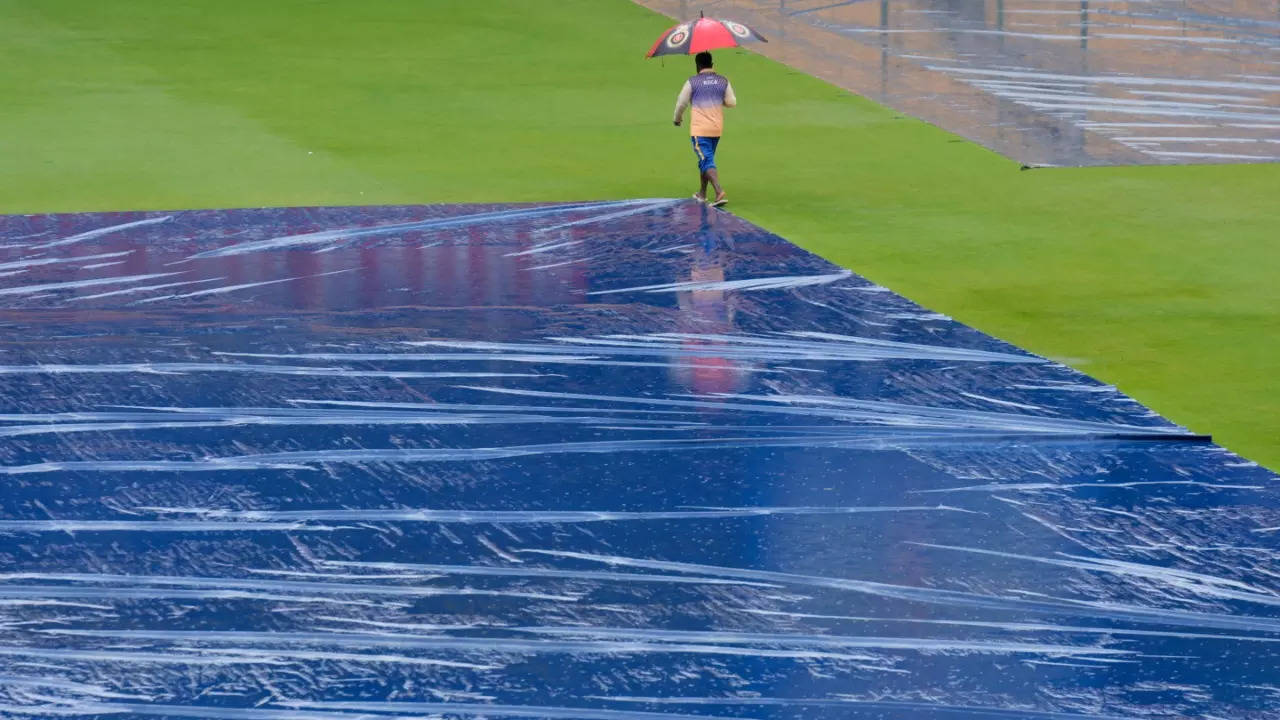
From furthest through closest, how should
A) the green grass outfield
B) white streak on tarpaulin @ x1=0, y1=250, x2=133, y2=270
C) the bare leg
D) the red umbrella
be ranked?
the bare leg, the red umbrella, white streak on tarpaulin @ x1=0, y1=250, x2=133, y2=270, the green grass outfield

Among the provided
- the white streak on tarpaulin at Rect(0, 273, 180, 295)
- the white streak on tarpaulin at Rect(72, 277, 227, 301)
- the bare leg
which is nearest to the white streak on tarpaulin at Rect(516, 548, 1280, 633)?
the white streak on tarpaulin at Rect(72, 277, 227, 301)

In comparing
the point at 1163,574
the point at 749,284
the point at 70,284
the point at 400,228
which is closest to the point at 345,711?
the point at 1163,574

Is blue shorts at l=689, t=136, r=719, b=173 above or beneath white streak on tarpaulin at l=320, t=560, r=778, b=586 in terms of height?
above

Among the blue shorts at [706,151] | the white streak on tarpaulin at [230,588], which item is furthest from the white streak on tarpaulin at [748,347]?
the blue shorts at [706,151]

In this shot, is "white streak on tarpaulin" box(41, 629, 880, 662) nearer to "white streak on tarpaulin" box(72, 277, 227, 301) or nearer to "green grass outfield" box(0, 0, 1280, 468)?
"green grass outfield" box(0, 0, 1280, 468)

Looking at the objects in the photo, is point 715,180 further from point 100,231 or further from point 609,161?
point 100,231

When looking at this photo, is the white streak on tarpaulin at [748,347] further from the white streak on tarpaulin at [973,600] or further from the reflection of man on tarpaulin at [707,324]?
the white streak on tarpaulin at [973,600]

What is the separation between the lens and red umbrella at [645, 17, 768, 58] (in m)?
13.6

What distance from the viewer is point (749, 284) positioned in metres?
11.9

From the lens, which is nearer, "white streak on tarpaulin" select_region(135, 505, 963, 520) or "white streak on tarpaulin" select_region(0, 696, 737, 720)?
"white streak on tarpaulin" select_region(0, 696, 737, 720)

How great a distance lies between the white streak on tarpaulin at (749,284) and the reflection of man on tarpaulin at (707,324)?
9cm

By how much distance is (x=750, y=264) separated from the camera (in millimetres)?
12492

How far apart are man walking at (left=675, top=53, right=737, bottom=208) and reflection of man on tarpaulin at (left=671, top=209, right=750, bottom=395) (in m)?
1.17

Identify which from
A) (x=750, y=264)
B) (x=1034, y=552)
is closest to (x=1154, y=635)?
(x=1034, y=552)
